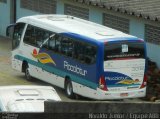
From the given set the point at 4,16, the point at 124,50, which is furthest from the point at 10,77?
the point at 4,16

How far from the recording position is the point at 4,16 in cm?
4125

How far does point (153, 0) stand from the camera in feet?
98.2

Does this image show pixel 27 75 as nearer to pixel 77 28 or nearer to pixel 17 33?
pixel 17 33

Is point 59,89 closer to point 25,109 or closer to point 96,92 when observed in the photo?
point 96,92

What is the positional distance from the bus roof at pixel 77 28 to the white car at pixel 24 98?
7.74 m

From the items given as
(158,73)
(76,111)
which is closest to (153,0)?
(158,73)

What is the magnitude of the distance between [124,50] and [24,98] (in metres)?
9.01

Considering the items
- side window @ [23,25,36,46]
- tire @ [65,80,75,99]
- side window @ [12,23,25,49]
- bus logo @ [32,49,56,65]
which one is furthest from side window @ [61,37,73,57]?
side window @ [12,23,25,49]

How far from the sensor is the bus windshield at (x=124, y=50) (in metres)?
23.3

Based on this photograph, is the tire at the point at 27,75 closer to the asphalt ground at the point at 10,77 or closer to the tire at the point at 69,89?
the asphalt ground at the point at 10,77

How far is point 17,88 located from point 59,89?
11.3 m

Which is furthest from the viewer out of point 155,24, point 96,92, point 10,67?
point 10,67

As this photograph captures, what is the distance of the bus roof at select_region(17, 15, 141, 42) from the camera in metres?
23.9

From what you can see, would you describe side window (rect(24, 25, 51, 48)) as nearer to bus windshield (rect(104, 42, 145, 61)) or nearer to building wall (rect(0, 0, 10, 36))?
bus windshield (rect(104, 42, 145, 61))
